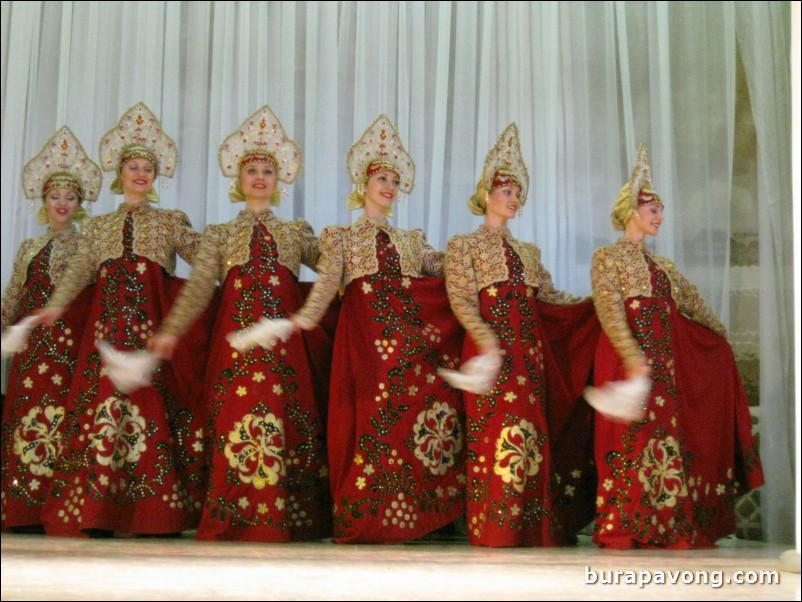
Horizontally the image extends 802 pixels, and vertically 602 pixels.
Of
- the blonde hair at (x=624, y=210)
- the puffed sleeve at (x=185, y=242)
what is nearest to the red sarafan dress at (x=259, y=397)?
the puffed sleeve at (x=185, y=242)

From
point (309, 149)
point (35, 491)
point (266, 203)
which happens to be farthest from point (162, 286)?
point (309, 149)

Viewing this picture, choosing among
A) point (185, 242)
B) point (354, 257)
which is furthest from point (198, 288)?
point (354, 257)

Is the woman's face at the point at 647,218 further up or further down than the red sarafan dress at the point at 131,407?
further up

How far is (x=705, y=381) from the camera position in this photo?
451 cm

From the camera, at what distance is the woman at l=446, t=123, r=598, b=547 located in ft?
13.5

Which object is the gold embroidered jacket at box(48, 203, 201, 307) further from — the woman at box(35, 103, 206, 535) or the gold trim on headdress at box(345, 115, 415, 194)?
the gold trim on headdress at box(345, 115, 415, 194)

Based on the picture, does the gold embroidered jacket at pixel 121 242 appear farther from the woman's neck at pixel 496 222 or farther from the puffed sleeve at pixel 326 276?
the woman's neck at pixel 496 222

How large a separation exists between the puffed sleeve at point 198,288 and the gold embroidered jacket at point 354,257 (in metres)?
0.39

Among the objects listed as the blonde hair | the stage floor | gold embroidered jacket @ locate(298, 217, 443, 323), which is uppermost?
the blonde hair

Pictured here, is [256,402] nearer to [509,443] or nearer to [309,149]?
[509,443]

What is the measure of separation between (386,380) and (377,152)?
0.98 metres

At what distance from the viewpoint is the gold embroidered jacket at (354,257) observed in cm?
425

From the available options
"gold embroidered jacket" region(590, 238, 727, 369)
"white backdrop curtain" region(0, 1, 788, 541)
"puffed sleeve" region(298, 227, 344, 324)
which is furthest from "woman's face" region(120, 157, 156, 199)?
"gold embroidered jacket" region(590, 238, 727, 369)

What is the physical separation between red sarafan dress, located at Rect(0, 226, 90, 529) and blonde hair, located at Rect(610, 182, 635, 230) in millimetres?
2276
